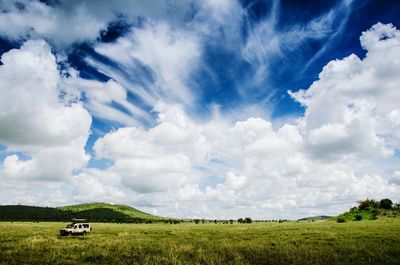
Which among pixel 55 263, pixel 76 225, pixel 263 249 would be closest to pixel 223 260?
pixel 263 249

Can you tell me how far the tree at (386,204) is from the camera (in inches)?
4803

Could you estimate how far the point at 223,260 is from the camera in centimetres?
2306

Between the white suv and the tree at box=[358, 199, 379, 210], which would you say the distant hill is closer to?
the tree at box=[358, 199, 379, 210]

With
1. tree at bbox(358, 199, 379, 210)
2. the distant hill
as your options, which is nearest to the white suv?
the distant hill

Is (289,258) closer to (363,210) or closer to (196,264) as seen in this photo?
(196,264)

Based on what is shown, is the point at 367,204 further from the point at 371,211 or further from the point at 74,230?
the point at 74,230

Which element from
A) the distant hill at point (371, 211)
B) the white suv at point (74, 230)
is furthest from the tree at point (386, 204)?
the white suv at point (74, 230)

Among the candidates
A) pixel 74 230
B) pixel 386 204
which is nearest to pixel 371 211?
pixel 386 204

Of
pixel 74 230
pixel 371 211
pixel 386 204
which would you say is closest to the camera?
pixel 74 230

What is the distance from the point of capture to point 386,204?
404 feet

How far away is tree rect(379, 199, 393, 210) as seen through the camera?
122000 millimetres

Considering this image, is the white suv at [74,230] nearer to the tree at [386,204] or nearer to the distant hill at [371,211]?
the distant hill at [371,211]

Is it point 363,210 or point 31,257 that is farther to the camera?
point 363,210

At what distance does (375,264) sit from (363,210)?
11571cm
